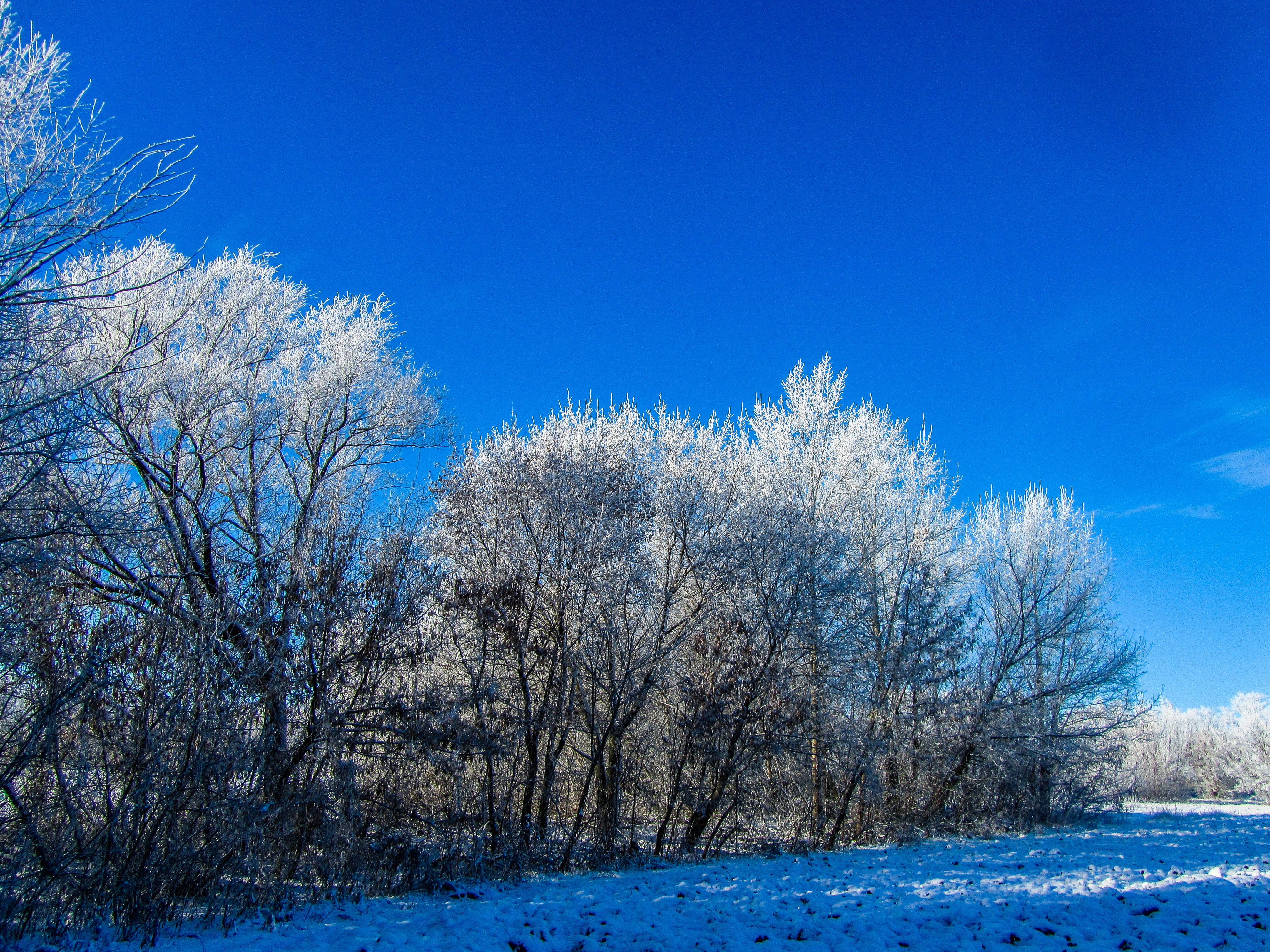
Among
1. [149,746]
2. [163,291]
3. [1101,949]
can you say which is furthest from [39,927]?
[163,291]

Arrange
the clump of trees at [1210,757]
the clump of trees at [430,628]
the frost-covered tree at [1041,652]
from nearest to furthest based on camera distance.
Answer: the clump of trees at [430,628]
the frost-covered tree at [1041,652]
the clump of trees at [1210,757]

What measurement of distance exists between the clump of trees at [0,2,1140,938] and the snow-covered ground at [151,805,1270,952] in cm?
122

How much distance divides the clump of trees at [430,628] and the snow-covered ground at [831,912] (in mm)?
1225

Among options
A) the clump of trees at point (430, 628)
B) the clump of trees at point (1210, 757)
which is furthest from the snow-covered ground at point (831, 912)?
the clump of trees at point (1210, 757)

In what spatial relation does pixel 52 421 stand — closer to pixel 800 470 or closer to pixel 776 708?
pixel 776 708

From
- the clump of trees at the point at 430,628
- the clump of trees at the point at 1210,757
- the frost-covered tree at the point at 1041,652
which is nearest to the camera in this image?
the clump of trees at the point at 430,628

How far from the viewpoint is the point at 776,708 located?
1181 cm

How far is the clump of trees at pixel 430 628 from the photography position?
572 centimetres

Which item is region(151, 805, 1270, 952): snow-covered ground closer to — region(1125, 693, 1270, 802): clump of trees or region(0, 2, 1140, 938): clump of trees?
region(0, 2, 1140, 938): clump of trees

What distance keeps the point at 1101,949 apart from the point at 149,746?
27.3 ft

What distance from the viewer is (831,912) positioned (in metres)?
6.95

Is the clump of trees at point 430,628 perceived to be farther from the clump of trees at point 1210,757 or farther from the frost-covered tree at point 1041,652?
the clump of trees at point 1210,757

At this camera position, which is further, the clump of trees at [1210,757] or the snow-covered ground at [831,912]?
the clump of trees at [1210,757]

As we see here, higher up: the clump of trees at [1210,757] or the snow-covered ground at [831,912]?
the snow-covered ground at [831,912]
